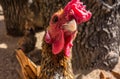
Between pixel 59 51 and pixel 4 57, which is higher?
pixel 59 51

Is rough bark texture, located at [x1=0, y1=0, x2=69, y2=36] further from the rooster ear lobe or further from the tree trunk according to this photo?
the rooster ear lobe

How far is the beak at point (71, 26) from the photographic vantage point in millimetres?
2084

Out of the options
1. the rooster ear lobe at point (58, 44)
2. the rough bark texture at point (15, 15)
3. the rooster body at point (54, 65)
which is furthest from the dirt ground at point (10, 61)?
the rooster ear lobe at point (58, 44)

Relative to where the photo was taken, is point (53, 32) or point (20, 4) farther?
point (20, 4)

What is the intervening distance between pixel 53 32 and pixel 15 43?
1.91 metres

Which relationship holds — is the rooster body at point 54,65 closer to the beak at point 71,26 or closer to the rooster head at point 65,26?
the rooster head at point 65,26

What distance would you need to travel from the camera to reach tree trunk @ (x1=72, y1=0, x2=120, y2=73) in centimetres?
326

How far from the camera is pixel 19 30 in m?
4.19

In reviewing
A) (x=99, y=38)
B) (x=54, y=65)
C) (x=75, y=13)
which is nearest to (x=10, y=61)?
(x=99, y=38)

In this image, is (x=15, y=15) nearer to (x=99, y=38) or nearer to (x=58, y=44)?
(x=99, y=38)

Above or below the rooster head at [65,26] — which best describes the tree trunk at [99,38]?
below

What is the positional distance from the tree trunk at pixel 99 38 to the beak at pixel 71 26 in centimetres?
113

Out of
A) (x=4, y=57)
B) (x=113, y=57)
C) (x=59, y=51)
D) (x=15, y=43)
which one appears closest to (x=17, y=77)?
(x=4, y=57)

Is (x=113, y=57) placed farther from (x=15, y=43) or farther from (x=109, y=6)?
(x=15, y=43)
